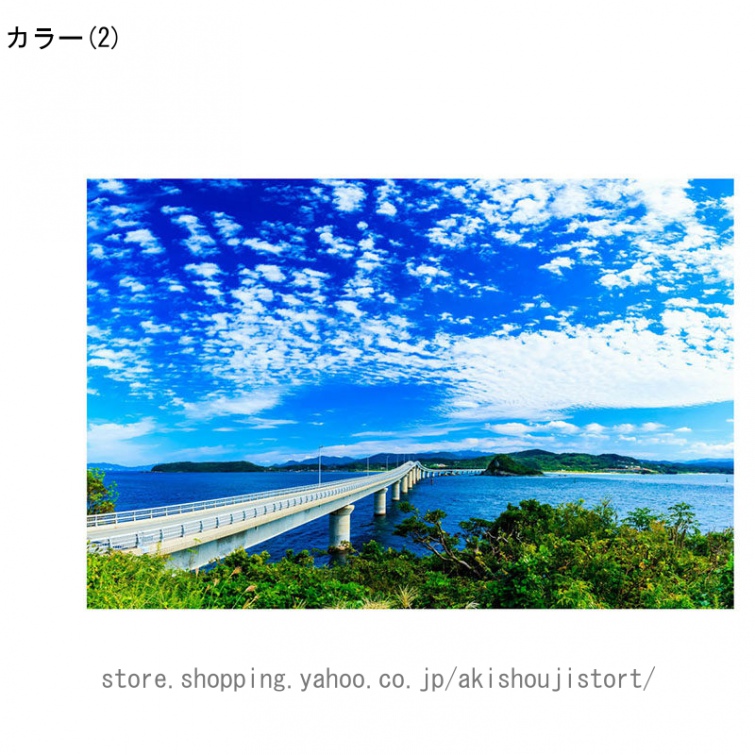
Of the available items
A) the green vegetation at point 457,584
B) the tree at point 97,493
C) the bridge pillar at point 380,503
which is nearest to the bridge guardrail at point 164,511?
the tree at point 97,493

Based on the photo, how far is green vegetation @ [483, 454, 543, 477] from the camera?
62469mm

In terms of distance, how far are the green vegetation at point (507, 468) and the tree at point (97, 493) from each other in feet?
154

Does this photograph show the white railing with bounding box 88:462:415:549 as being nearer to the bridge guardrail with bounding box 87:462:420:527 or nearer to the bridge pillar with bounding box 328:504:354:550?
the bridge guardrail with bounding box 87:462:420:527

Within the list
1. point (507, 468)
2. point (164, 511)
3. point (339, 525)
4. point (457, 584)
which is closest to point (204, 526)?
point (164, 511)

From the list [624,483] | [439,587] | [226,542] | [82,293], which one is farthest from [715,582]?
[624,483]

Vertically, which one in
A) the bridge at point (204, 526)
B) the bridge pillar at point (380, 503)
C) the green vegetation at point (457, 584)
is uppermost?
the green vegetation at point (457, 584)

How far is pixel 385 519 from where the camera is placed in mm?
48250

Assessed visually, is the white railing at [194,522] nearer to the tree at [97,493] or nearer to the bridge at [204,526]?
the bridge at [204,526]

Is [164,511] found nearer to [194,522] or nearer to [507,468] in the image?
[194,522]

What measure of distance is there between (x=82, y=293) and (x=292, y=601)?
441 cm

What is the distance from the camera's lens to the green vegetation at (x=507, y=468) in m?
62.5

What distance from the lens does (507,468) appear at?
68.9 m

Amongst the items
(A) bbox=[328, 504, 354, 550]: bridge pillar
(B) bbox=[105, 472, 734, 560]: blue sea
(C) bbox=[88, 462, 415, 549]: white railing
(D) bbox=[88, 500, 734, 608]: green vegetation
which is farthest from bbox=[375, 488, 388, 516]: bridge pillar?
(D) bbox=[88, 500, 734, 608]: green vegetation
